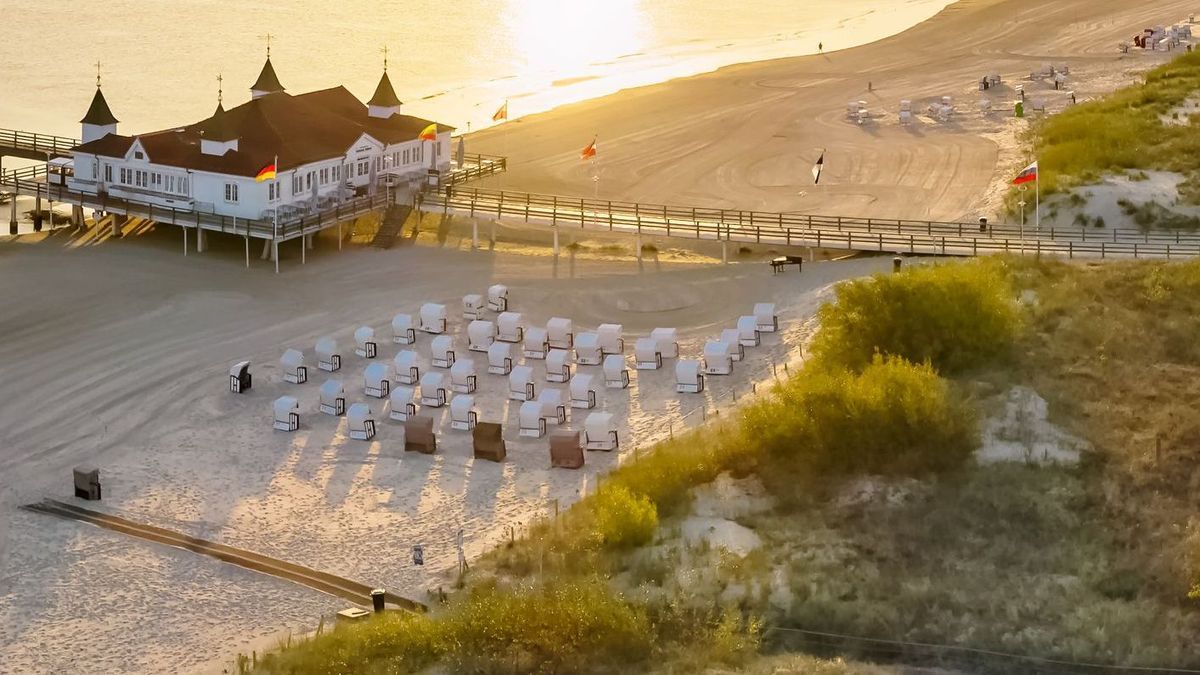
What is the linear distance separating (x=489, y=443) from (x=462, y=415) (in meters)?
1.74

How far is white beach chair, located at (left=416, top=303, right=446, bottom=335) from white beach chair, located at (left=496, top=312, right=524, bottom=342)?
1318mm

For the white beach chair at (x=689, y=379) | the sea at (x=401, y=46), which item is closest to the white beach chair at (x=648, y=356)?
the white beach chair at (x=689, y=379)

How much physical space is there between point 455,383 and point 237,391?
14.6ft

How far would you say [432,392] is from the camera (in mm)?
36344

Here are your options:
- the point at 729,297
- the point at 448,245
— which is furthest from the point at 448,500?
the point at 448,245

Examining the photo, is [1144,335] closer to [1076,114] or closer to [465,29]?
[1076,114]

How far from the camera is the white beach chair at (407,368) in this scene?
37.5 metres

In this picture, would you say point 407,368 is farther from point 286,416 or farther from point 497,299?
point 497,299

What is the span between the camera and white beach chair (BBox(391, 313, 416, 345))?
3972 centimetres

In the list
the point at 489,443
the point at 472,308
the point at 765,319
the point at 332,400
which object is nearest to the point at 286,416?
the point at 332,400

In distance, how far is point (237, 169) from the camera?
45.2 m

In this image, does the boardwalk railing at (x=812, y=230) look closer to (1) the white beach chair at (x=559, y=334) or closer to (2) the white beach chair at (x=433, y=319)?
(2) the white beach chair at (x=433, y=319)

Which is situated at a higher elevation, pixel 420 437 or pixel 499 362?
pixel 499 362

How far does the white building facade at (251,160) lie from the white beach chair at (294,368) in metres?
8.22
